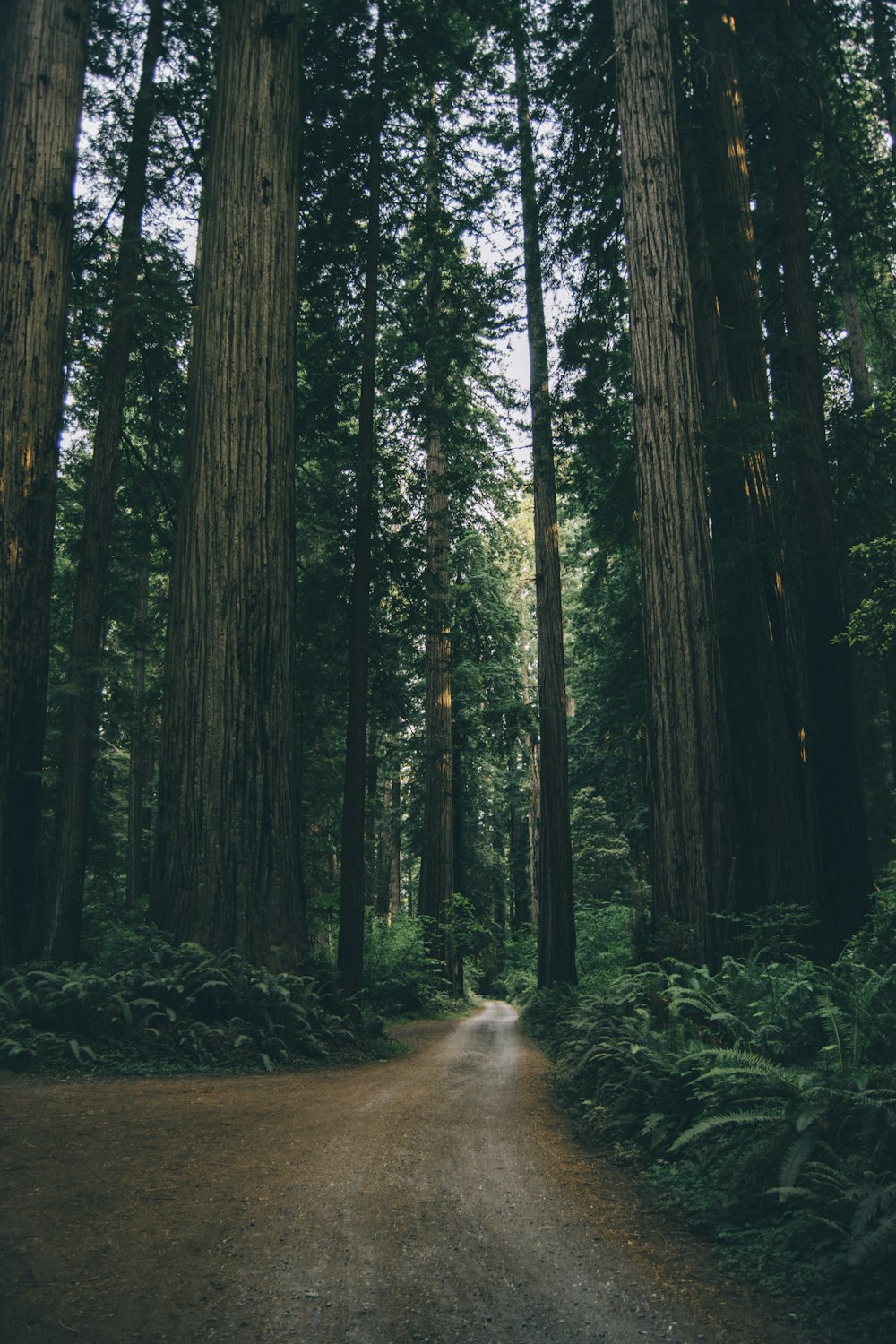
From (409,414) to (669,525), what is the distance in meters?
6.00

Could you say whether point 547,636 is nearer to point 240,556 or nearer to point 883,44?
point 240,556

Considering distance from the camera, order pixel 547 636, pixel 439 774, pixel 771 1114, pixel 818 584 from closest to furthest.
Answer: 1. pixel 771 1114
2. pixel 818 584
3. pixel 547 636
4. pixel 439 774

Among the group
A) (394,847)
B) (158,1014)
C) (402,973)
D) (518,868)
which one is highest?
(394,847)

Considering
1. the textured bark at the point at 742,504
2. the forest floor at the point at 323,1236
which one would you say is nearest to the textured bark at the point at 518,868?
the textured bark at the point at 742,504

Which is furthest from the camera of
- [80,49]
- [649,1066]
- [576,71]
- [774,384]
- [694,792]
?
[774,384]

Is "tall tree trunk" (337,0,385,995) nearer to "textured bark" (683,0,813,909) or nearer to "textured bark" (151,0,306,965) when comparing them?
"textured bark" (151,0,306,965)

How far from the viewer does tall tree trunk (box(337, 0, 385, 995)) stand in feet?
28.6

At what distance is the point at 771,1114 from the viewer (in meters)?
3.05

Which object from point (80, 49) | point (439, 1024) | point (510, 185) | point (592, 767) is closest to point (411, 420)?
point (510, 185)

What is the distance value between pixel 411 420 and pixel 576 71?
5410mm

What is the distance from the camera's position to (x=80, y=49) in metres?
9.16

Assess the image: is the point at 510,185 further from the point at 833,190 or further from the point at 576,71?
the point at 833,190

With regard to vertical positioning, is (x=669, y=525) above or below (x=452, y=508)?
below

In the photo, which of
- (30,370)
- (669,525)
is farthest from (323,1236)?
(30,370)
